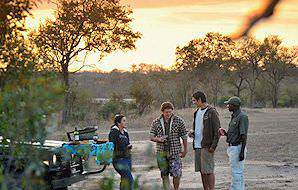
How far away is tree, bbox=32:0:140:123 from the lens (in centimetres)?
3994

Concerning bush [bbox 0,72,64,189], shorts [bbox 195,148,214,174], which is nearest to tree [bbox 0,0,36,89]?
bush [bbox 0,72,64,189]

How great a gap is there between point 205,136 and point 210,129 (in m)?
0.13

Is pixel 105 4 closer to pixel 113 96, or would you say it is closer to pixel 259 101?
pixel 113 96

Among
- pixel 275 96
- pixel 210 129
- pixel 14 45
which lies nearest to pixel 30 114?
pixel 14 45

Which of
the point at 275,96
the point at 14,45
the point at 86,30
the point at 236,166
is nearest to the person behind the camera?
the point at 14,45

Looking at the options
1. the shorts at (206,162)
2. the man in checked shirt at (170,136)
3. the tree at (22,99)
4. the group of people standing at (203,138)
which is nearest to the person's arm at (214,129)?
the group of people standing at (203,138)

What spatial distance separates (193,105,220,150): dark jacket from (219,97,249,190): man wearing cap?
10 cm

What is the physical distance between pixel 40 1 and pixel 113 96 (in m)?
42.0

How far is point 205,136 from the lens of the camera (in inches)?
418

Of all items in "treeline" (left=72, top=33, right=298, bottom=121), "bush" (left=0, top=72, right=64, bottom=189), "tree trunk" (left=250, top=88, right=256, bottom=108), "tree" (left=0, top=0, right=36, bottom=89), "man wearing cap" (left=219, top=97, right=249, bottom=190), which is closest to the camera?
"bush" (left=0, top=72, right=64, bottom=189)

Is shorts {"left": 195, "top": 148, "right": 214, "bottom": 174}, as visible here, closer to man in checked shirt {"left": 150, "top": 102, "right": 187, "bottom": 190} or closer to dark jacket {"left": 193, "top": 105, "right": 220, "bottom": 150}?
dark jacket {"left": 193, "top": 105, "right": 220, "bottom": 150}

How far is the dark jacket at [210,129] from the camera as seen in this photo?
10.6m

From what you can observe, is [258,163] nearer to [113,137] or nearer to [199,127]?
[199,127]

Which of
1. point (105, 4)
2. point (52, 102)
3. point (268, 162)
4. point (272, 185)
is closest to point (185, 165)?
point (268, 162)
